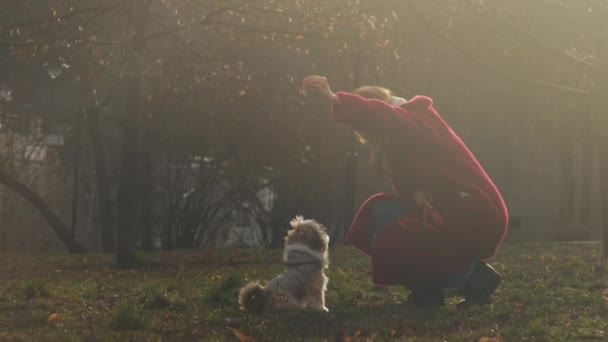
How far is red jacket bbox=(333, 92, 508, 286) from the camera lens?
→ 8469 millimetres

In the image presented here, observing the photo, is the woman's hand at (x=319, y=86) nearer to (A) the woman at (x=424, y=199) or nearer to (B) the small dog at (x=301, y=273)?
(A) the woman at (x=424, y=199)

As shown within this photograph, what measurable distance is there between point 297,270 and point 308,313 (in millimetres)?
394

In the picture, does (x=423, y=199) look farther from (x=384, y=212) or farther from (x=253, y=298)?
(x=253, y=298)

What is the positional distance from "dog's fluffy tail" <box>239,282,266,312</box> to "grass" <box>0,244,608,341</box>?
0.09 meters

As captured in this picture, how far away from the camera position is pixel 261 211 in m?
31.0

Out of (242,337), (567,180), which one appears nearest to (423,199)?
(242,337)

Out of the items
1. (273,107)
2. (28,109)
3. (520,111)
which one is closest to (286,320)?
(273,107)

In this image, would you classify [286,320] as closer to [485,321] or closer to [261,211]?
[485,321]

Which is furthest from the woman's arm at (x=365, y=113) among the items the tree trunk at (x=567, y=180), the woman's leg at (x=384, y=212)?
the tree trunk at (x=567, y=180)

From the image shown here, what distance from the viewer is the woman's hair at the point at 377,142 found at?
8.62 m

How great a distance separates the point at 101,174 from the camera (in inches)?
937

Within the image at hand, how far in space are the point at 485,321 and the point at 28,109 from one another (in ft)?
61.7

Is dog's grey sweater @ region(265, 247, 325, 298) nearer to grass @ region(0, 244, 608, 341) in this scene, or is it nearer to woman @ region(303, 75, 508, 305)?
grass @ region(0, 244, 608, 341)

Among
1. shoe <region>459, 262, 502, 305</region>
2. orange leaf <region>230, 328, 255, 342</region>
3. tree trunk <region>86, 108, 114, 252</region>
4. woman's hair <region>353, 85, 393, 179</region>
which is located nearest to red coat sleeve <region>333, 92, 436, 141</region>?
woman's hair <region>353, 85, 393, 179</region>
